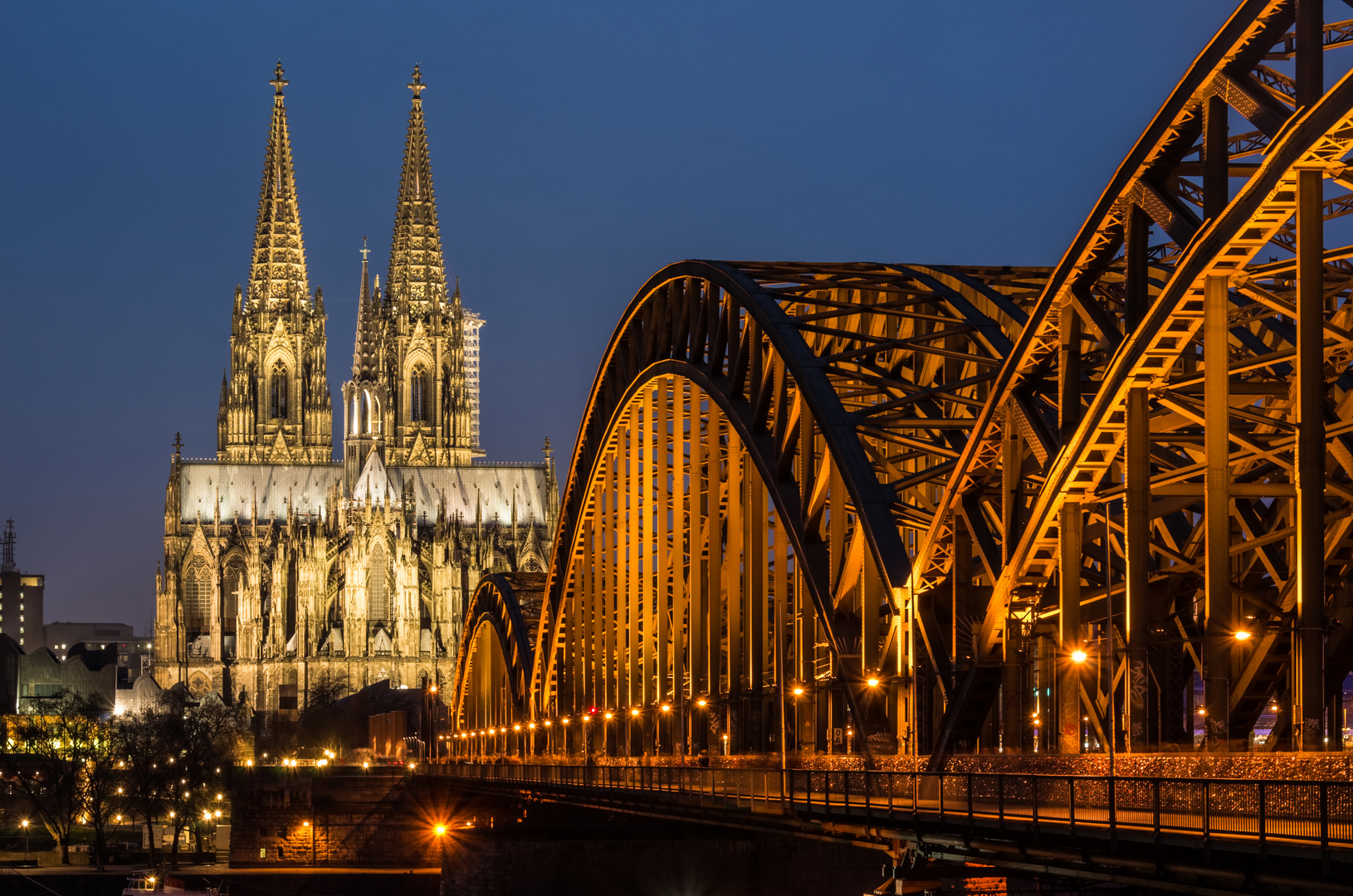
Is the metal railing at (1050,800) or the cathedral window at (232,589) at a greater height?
the cathedral window at (232,589)

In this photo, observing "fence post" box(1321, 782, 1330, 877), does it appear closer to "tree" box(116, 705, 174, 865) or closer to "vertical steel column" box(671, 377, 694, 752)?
"vertical steel column" box(671, 377, 694, 752)

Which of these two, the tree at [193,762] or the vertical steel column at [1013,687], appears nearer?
the vertical steel column at [1013,687]

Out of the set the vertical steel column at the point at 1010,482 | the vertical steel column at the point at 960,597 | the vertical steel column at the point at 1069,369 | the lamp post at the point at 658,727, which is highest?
the vertical steel column at the point at 1069,369

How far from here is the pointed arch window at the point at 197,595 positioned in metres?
189

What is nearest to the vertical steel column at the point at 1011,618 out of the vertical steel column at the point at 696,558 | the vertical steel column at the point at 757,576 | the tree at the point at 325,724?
the vertical steel column at the point at 757,576

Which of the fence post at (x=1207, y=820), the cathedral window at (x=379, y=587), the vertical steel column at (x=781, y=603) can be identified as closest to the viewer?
the fence post at (x=1207, y=820)

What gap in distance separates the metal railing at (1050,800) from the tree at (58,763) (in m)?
81.1

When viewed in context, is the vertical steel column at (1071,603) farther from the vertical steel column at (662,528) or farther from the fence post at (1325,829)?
the vertical steel column at (662,528)

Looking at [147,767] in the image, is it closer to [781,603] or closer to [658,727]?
[658,727]

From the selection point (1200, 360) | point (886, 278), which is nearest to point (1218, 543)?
point (1200, 360)

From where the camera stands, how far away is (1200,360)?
37.5m

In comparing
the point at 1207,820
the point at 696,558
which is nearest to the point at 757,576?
the point at 696,558

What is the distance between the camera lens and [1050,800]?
25734mm

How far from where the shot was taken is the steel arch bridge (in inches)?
967
